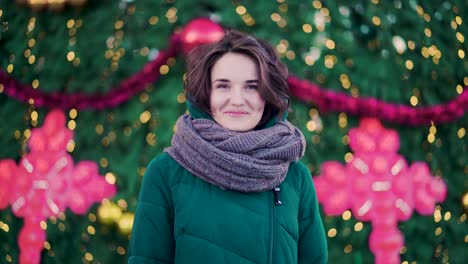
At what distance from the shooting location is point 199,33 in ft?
8.77

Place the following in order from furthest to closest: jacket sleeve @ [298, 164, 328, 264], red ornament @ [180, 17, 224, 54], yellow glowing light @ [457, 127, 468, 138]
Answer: yellow glowing light @ [457, 127, 468, 138], red ornament @ [180, 17, 224, 54], jacket sleeve @ [298, 164, 328, 264]

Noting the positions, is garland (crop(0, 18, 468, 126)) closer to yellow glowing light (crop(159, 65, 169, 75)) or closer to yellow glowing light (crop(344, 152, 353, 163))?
yellow glowing light (crop(159, 65, 169, 75))

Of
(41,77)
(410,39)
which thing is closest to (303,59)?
(410,39)

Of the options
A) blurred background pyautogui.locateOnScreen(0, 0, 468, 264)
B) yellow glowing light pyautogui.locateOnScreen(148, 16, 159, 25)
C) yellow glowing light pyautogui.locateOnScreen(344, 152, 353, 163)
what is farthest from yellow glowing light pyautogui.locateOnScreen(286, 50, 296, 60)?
yellow glowing light pyautogui.locateOnScreen(148, 16, 159, 25)

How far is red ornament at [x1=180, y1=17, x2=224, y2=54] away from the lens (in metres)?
2.66

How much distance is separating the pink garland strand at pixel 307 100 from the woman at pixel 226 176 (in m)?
0.88

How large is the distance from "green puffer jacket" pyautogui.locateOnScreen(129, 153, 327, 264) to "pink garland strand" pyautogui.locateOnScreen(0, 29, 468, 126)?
0.97m

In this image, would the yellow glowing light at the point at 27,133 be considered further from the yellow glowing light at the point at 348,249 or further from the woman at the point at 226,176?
the yellow glowing light at the point at 348,249

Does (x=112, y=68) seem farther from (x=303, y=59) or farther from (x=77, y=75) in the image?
(x=303, y=59)

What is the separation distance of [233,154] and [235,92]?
169 millimetres

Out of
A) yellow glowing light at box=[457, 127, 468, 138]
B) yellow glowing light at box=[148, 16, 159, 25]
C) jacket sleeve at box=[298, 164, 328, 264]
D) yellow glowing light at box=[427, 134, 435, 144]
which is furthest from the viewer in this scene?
yellow glowing light at box=[457, 127, 468, 138]

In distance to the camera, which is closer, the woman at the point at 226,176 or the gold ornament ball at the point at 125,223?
the woman at the point at 226,176

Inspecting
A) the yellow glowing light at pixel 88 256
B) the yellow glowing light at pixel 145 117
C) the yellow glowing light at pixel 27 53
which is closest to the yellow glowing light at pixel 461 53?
the yellow glowing light at pixel 145 117

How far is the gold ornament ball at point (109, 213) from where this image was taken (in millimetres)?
2682
